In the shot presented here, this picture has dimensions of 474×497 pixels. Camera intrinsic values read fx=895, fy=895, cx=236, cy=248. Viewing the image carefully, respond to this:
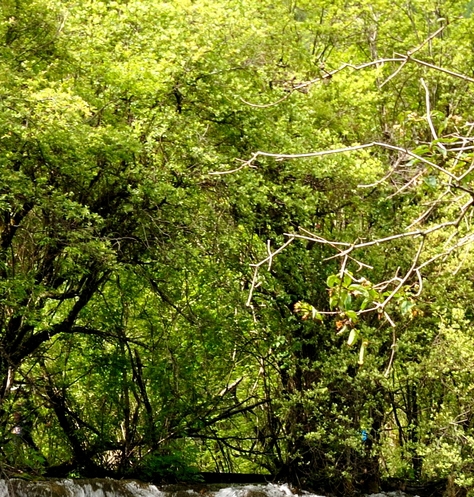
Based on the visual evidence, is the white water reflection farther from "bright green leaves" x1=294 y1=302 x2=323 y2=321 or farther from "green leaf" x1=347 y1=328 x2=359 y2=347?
"green leaf" x1=347 y1=328 x2=359 y2=347

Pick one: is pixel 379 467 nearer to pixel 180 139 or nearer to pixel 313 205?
pixel 313 205

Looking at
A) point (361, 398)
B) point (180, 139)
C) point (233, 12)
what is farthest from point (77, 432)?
point (233, 12)

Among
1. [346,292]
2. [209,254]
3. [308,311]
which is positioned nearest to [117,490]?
[209,254]

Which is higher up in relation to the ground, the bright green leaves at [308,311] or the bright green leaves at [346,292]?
the bright green leaves at [346,292]

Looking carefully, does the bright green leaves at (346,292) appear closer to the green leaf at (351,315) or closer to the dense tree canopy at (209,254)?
the green leaf at (351,315)

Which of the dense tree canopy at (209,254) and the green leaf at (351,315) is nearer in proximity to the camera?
the green leaf at (351,315)

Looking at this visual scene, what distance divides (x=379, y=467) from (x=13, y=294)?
8.13 meters

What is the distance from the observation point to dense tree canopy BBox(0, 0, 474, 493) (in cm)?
1203

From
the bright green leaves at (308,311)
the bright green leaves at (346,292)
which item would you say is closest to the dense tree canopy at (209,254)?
the bright green leaves at (308,311)

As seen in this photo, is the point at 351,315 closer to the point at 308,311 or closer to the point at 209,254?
the point at 308,311

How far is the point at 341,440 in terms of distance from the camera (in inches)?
594

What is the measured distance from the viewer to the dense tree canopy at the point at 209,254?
474 inches

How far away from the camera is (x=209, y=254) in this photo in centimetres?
1362

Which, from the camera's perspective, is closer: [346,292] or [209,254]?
[346,292]
